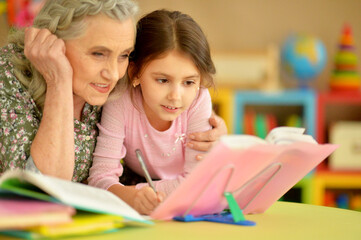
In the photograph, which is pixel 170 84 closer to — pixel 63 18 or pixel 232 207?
pixel 63 18

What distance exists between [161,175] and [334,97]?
229 centimetres

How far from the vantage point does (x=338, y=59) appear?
3.59m

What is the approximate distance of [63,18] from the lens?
1.24 metres

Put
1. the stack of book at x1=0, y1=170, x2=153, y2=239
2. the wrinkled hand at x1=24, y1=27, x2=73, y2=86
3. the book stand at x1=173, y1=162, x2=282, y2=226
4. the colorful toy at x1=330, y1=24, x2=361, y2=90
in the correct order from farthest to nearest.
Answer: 1. the colorful toy at x1=330, y1=24, x2=361, y2=90
2. the wrinkled hand at x1=24, y1=27, x2=73, y2=86
3. the book stand at x1=173, y1=162, x2=282, y2=226
4. the stack of book at x1=0, y1=170, x2=153, y2=239

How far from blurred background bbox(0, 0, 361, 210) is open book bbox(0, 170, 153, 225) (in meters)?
2.59

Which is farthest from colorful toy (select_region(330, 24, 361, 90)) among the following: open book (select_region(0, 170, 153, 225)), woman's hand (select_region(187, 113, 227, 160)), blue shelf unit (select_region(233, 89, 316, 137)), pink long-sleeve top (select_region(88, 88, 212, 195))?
open book (select_region(0, 170, 153, 225))

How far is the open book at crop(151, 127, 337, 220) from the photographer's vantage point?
852 mm

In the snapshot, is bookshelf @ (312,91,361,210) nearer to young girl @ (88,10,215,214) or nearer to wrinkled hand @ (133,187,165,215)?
young girl @ (88,10,215,214)

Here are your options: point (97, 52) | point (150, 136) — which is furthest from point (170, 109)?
point (97, 52)

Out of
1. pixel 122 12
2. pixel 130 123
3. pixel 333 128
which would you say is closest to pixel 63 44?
pixel 122 12

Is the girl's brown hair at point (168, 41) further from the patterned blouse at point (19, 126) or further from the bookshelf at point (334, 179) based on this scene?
the bookshelf at point (334, 179)

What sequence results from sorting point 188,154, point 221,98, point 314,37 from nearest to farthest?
point 188,154, point 221,98, point 314,37

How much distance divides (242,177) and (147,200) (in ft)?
0.70

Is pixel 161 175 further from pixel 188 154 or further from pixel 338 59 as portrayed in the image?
pixel 338 59
